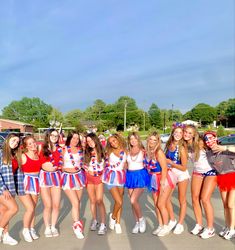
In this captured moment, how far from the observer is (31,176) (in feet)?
13.9

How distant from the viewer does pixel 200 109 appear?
110 meters

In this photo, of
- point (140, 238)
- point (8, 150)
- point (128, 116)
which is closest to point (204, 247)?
point (140, 238)

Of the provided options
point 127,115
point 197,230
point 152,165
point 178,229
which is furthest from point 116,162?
point 127,115

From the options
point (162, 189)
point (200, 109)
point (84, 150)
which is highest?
point (200, 109)

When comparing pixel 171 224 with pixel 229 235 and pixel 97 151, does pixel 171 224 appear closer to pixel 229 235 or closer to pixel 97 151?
pixel 229 235

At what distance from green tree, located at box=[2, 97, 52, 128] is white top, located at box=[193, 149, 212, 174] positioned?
294 ft

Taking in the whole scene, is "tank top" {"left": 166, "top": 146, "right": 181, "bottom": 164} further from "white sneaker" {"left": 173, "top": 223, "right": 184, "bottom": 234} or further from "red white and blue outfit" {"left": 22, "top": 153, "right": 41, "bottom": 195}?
"red white and blue outfit" {"left": 22, "top": 153, "right": 41, "bottom": 195}

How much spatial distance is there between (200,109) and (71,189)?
11118 cm

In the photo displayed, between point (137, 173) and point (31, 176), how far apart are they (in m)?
1.57

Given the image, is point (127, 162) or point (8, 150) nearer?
point (8, 150)

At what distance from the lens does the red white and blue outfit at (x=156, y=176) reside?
436 cm

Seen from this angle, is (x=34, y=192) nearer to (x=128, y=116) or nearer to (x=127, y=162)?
(x=127, y=162)

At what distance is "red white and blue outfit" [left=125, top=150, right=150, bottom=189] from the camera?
4414 mm

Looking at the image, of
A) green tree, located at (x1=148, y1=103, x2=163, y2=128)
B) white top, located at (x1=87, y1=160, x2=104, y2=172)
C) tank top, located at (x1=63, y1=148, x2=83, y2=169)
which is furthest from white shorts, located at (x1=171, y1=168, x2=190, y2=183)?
green tree, located at (x1=148, y1=103, x2=163, y2=128)
